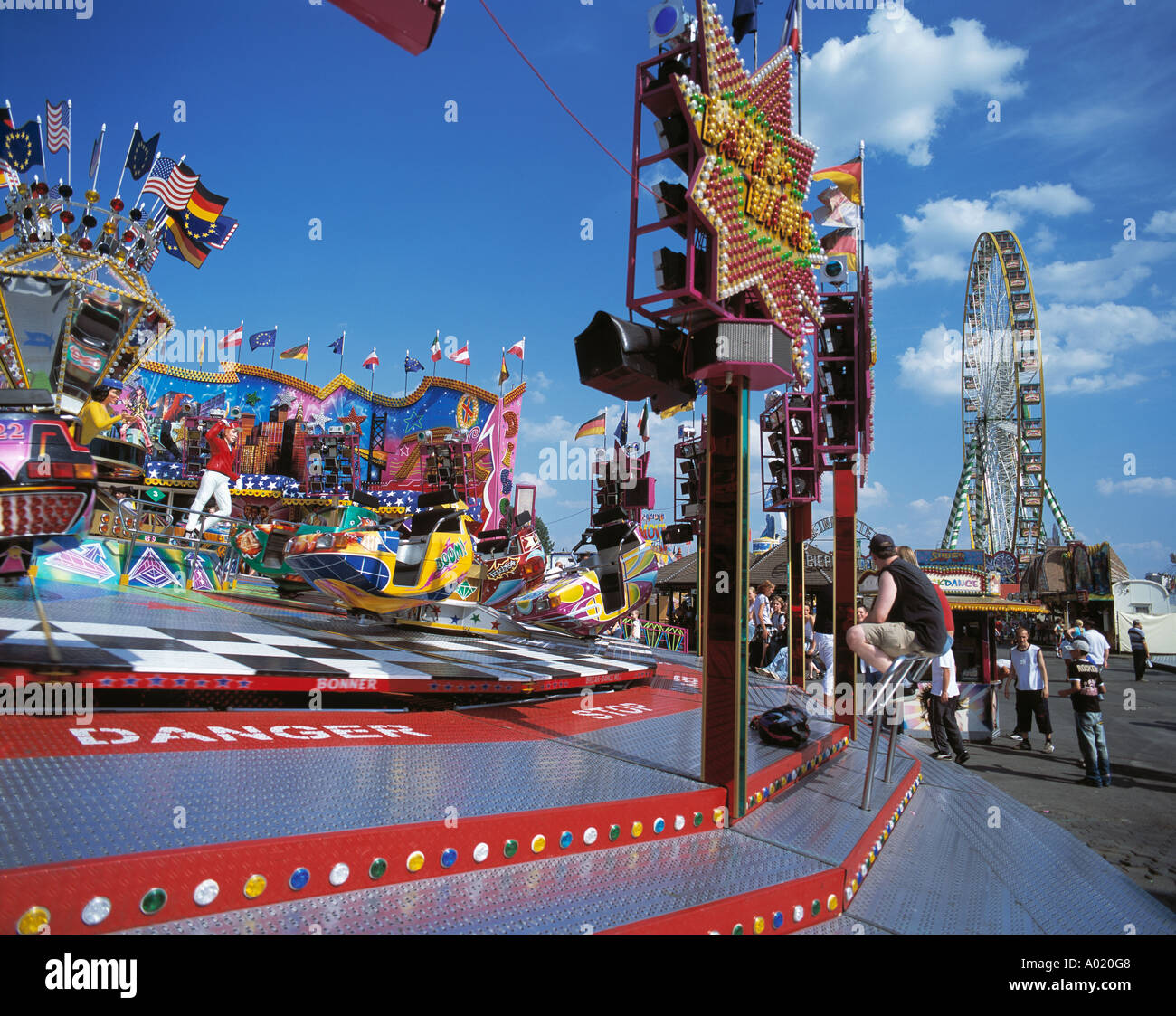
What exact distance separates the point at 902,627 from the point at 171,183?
14.0 metres

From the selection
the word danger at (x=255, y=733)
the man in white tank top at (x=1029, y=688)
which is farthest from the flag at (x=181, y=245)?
the man in white tank top at (x=1029, y=688)

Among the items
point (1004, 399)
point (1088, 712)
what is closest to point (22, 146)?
point (1088, 712)

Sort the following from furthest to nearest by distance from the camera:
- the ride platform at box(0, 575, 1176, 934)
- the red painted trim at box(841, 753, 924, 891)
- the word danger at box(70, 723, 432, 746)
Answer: the red painted trim at box(841, 753, 924, 891) < the word danger at box(70, 723, 432, 746) < the ride platform at box(0, 575, 1176, 934)

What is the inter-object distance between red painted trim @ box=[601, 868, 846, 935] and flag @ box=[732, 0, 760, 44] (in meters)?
4.86

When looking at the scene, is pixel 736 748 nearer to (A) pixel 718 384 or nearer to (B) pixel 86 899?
(A) pixel 718 384

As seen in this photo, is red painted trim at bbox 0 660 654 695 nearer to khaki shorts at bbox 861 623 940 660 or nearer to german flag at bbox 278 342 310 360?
khaki shorts at bbox 861 623 940 660

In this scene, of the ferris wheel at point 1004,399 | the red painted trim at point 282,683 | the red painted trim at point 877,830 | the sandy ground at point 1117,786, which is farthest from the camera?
the ferris wheel at point 1004,399

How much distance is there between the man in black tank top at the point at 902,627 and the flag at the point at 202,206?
13.6m

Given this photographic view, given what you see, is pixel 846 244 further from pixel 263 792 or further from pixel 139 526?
pixel 139 526

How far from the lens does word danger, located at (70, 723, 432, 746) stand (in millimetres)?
2529

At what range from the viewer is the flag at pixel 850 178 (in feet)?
22.8

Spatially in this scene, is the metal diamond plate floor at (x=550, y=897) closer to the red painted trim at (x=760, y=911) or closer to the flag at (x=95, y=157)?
the red painted trim at (x=760, y=911)

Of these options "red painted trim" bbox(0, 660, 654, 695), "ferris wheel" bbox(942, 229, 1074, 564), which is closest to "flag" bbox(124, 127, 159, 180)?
"red painted trim" bbox(0, 660, 654, 695)

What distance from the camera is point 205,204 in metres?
12.4
